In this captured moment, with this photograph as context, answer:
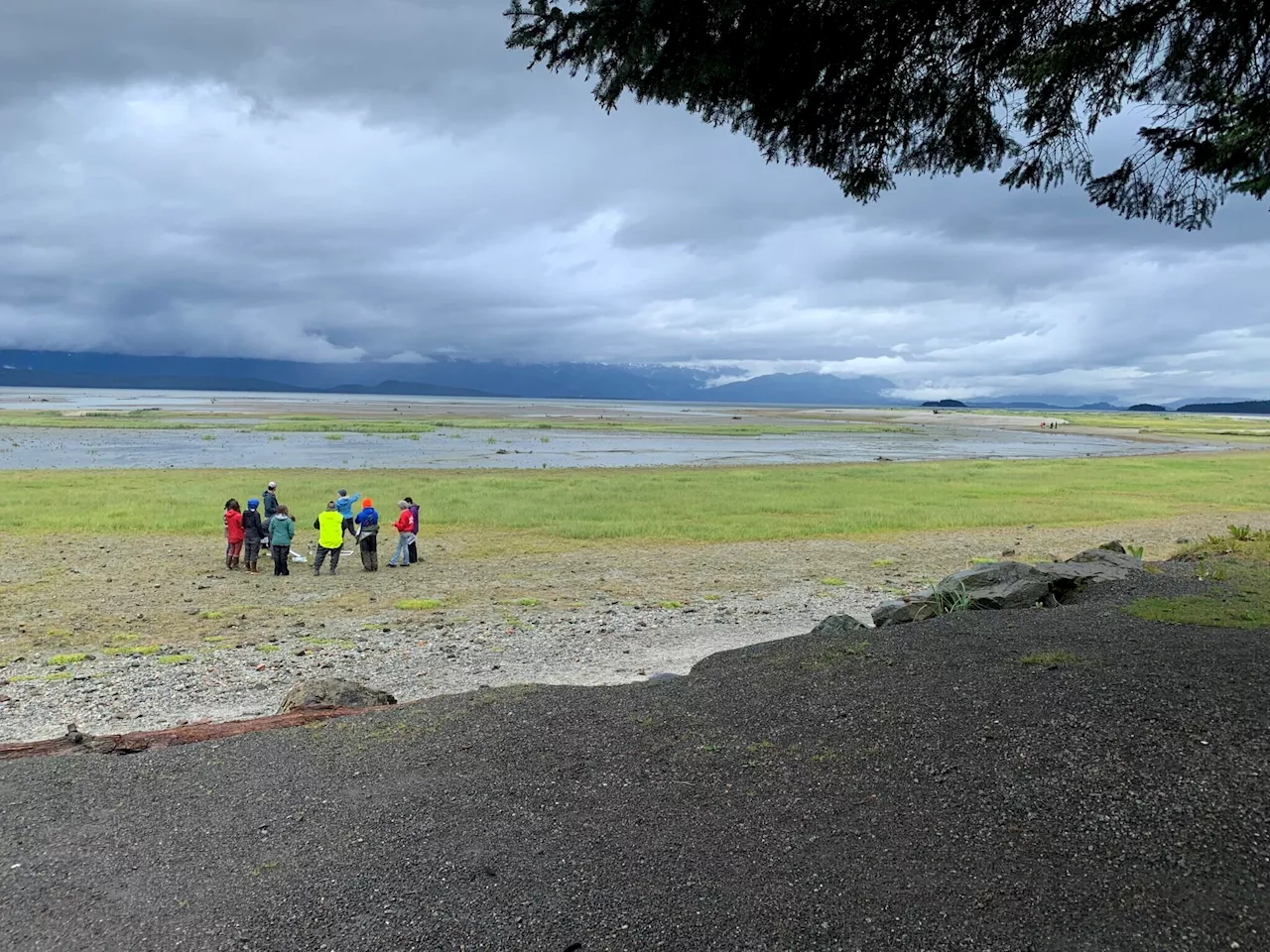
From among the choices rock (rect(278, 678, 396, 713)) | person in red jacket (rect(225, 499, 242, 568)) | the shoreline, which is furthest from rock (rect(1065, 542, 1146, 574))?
person in red jacket (rect(225, 499, 242, 568))

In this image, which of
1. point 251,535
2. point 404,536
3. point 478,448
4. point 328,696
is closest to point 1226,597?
point 328,696

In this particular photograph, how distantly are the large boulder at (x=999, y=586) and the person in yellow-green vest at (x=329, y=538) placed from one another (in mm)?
14377

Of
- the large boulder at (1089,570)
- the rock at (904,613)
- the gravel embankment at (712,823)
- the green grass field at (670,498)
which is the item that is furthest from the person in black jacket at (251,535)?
the large boulder at (1089,570)

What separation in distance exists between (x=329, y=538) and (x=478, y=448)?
5143 centimetres

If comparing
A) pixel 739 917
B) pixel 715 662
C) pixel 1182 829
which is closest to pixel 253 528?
pixel 715 662

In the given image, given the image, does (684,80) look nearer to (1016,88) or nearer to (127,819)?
(1016,88)

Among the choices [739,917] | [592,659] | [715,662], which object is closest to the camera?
[739,917]

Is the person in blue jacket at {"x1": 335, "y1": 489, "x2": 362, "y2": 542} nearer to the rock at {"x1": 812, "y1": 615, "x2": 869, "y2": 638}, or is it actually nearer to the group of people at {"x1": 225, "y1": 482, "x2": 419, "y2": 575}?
the group of people at {"x1": 225, "y1": 482, "x2": 419, "y2": 575}

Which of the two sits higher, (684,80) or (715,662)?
(684,80)

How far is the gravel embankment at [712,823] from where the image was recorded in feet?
14.2

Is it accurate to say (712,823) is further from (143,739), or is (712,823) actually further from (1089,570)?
(1089,570)

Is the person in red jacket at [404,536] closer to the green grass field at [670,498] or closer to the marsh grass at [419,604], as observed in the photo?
the marsh grass at [419,604]

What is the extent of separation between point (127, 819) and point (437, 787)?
6.93 ft

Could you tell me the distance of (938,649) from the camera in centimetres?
805
